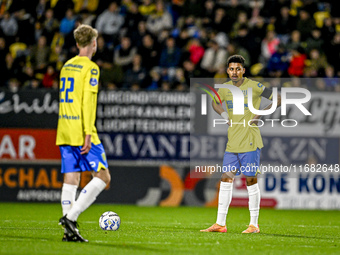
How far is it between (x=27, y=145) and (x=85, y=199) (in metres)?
8.11

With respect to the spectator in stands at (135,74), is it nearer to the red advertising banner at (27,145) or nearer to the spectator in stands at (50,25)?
the red advertising banner at (27,145)

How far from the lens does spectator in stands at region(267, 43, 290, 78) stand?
15.7 m

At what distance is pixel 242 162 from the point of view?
29.6 feet

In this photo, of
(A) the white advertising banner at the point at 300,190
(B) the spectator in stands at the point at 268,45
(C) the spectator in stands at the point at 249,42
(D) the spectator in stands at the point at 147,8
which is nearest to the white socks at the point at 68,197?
(A) the white advertising banner at the point at 300,190

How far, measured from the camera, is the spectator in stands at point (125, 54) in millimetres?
16297

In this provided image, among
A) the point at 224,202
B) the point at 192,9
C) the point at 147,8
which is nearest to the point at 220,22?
the point at 192,9

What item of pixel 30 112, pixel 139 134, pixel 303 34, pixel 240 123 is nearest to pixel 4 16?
pixel 30 112

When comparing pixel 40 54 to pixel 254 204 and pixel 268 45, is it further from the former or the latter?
pixel 254 204

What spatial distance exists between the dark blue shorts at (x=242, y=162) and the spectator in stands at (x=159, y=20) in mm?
8742

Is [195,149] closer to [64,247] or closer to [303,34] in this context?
[303,34]

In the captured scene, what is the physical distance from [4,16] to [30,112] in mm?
3787

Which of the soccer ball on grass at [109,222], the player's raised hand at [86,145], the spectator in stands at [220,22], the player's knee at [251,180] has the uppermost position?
the spectator in stands at [220,22]

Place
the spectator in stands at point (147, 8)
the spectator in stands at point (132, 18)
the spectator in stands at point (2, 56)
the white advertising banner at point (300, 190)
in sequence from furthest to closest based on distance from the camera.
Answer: the spectator in stands at point (147, 8) < the spectator in stands at point (132, 18) < the spectator in stands at point (2, 56) < the white advertising banner at point (300, 190)

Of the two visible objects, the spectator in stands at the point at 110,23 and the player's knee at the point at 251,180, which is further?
the spectator in stands at the point at 110,23
